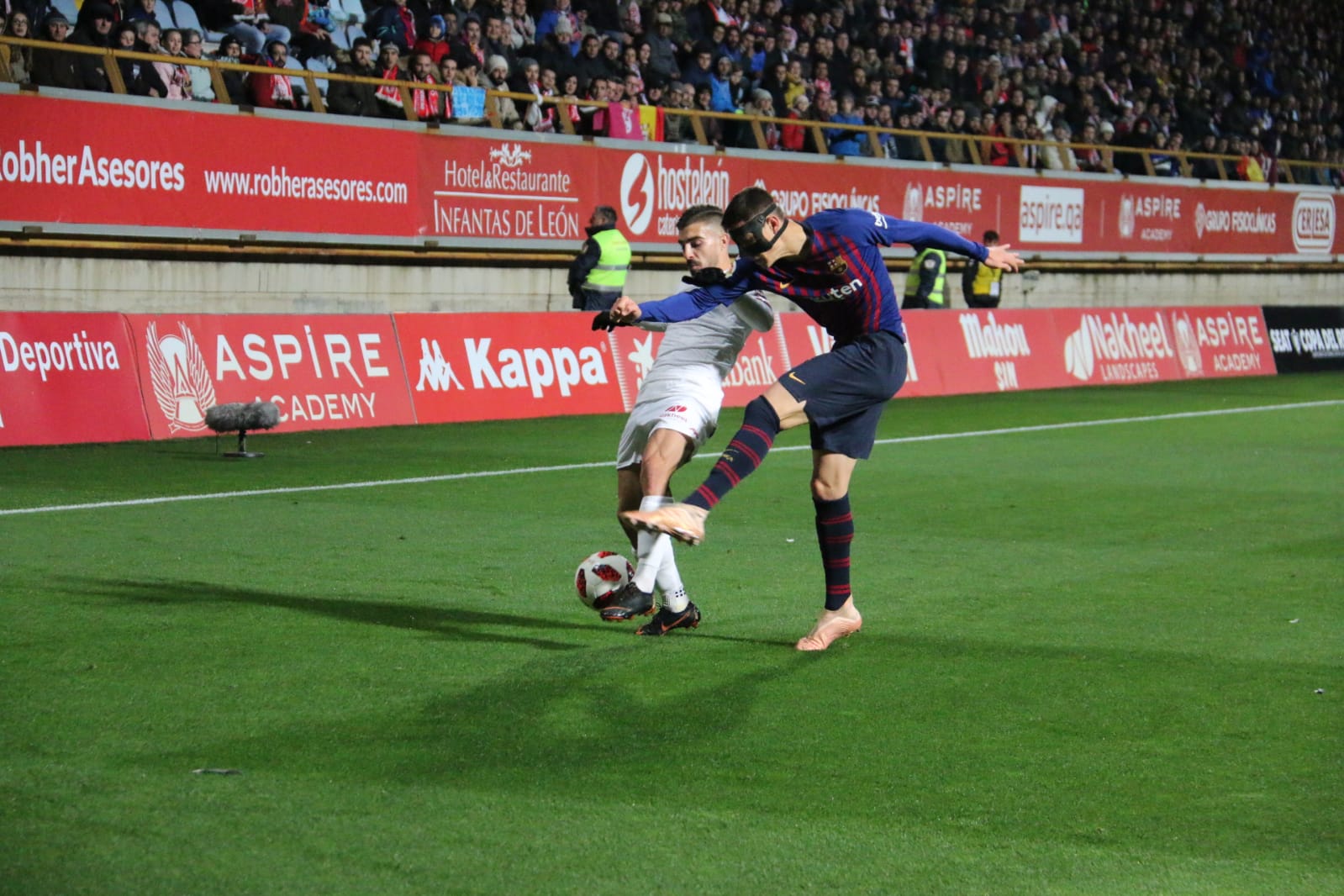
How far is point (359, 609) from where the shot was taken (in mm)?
7805

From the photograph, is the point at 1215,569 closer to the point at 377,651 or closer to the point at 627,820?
the point at 377,651

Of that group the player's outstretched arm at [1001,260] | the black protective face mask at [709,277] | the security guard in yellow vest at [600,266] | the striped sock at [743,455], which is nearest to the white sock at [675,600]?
the striped sock at [743,455]

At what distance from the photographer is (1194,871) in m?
4.33

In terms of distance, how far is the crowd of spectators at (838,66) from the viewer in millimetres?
19359

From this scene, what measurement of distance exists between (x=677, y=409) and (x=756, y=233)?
845 millimetres

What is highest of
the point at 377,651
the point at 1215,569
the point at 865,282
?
the point at 865,282

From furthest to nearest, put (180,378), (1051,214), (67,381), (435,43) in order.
Answer: (1051,214), (435,43), (180,378), (67,381)

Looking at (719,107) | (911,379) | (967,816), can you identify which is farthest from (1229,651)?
(719,107)

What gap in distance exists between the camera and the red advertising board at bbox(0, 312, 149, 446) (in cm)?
1447

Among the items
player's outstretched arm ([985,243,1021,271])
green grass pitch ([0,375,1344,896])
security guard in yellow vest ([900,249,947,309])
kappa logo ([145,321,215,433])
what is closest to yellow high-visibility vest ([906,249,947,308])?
security guard in yellow vest ([900,249,947,309])

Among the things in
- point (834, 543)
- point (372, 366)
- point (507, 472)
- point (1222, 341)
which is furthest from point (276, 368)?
point (1222, 341)

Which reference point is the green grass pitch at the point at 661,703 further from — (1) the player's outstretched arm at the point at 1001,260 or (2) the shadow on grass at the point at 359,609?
(1) the player's outstretched arm at the point at 1001,260

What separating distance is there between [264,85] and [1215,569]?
12.8 meters

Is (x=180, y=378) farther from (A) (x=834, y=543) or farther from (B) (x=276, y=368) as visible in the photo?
(A) (x=834, y=543)
